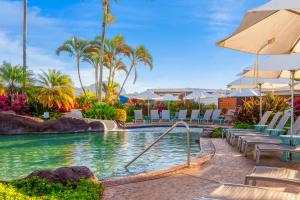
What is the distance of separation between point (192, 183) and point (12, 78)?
19323 millimetres

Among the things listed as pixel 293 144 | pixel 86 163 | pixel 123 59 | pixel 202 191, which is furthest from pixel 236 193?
pixel 123 59

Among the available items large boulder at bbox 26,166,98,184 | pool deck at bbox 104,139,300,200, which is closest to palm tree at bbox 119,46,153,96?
pool deck at bbox 104,139,300,200

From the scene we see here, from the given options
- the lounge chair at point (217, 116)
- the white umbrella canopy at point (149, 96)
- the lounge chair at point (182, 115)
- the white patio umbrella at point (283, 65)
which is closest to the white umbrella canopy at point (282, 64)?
the white patio umbrella at point (283, 65)

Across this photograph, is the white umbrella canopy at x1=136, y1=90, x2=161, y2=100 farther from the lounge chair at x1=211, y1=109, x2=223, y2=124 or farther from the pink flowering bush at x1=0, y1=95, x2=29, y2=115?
the pink flowering bush at x1=0, y1=95, x2=29, y2=115

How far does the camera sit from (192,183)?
5.51 m

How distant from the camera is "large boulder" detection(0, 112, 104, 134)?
17500 mm

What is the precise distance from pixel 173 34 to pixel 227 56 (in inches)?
188

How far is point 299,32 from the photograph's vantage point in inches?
223

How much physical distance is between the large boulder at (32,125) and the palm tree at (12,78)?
4915 millimetres

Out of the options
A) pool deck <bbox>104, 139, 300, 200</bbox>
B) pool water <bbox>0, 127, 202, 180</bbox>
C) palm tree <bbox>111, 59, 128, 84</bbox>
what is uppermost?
palm tree <bbox>111, 59, 128, 84</bbox>

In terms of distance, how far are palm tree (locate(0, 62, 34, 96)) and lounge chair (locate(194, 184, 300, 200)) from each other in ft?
67.9

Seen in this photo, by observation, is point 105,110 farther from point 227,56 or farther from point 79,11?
point 227,56

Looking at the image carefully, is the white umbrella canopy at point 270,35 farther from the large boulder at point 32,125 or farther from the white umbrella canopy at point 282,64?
the large boulder at point 32,125

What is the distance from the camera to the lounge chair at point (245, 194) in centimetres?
320
